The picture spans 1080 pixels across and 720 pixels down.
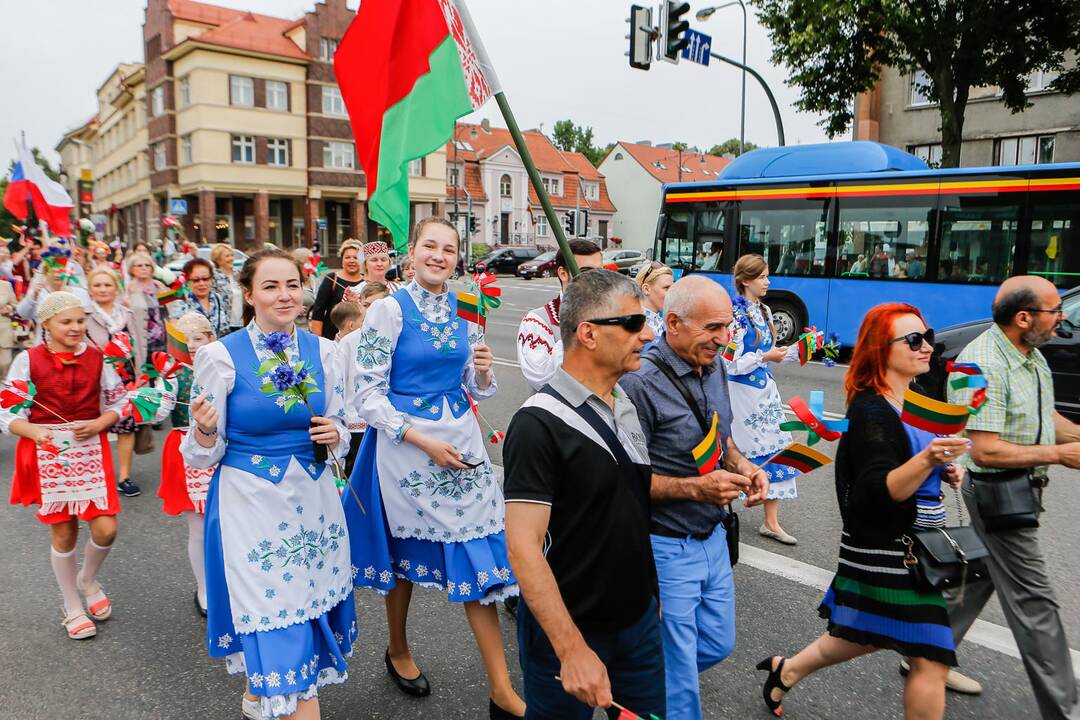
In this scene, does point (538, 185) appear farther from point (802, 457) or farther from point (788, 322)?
point (788, 322)

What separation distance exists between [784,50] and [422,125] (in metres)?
19.1

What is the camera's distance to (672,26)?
47.4 ft

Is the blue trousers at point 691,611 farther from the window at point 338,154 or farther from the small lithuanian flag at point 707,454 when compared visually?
the window at point 338,154

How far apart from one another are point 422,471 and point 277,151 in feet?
152

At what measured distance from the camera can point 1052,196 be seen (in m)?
11.4

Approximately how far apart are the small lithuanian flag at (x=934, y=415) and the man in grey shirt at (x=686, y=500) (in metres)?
0.50

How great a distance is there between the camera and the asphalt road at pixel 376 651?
3.31 meters

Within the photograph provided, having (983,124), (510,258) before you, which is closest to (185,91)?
(510,258)

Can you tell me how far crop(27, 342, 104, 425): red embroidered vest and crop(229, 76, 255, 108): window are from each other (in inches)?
1760

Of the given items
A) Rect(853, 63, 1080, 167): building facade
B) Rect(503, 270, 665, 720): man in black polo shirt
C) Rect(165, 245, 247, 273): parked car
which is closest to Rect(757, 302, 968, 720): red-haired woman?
Rect(503, 270, 665, 720): man in black polo shirt

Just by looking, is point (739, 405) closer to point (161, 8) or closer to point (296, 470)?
point (296, 470)

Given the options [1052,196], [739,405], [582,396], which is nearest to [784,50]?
[1052,196]

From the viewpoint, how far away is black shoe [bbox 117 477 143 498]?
20.9 ft

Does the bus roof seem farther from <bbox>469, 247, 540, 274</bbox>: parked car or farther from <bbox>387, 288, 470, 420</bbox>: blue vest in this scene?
<bbox>469, 247, 540, 274</bbox>: parked car
